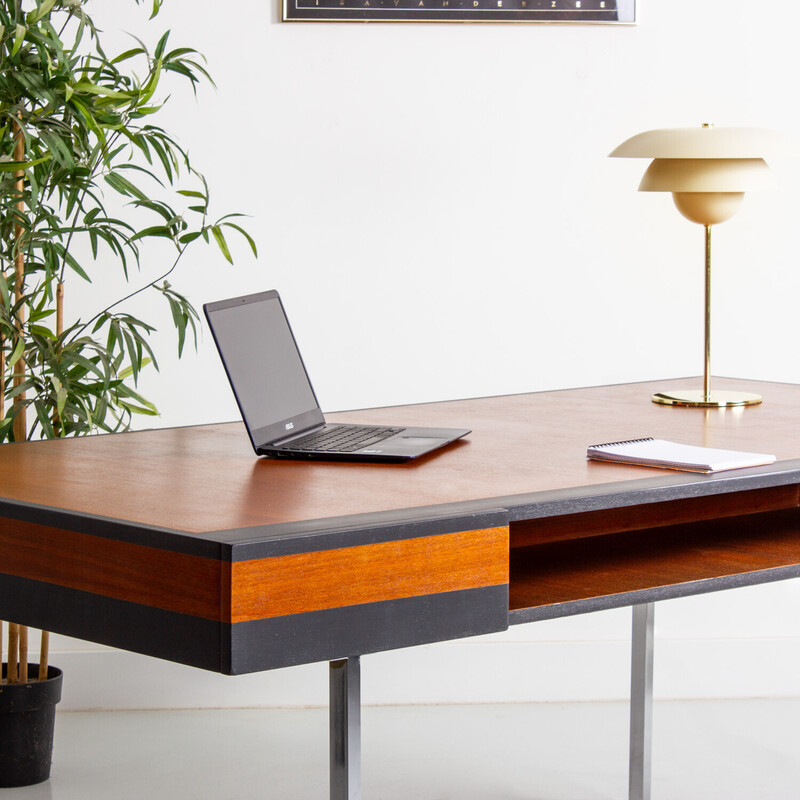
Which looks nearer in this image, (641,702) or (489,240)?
(641,702)

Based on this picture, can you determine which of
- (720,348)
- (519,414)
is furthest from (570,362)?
(519,414)

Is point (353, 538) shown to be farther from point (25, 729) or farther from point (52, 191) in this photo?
point (25, 729)

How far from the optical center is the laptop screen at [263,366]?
5.97 feet

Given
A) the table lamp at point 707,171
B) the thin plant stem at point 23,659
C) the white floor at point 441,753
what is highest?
the table lamp at point 707,171

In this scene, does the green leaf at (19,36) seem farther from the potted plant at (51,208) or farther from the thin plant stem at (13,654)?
the thin plant stem at (13,654)

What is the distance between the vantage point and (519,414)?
7.37 ft

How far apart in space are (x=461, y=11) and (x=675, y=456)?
1889mm

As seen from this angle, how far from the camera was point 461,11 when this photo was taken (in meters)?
3.31

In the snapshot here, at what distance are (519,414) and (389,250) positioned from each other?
1.22 m

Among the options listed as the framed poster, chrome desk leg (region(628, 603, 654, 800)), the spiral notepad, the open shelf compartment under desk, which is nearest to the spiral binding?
the spiral notepad

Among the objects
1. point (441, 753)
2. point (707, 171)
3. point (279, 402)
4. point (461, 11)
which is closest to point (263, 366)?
point (279, 402)

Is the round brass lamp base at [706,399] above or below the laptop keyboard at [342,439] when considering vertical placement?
above

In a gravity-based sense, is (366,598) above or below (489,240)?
below

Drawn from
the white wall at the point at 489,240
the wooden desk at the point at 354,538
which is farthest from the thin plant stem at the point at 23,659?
the wooden desk at the point at 354,538
